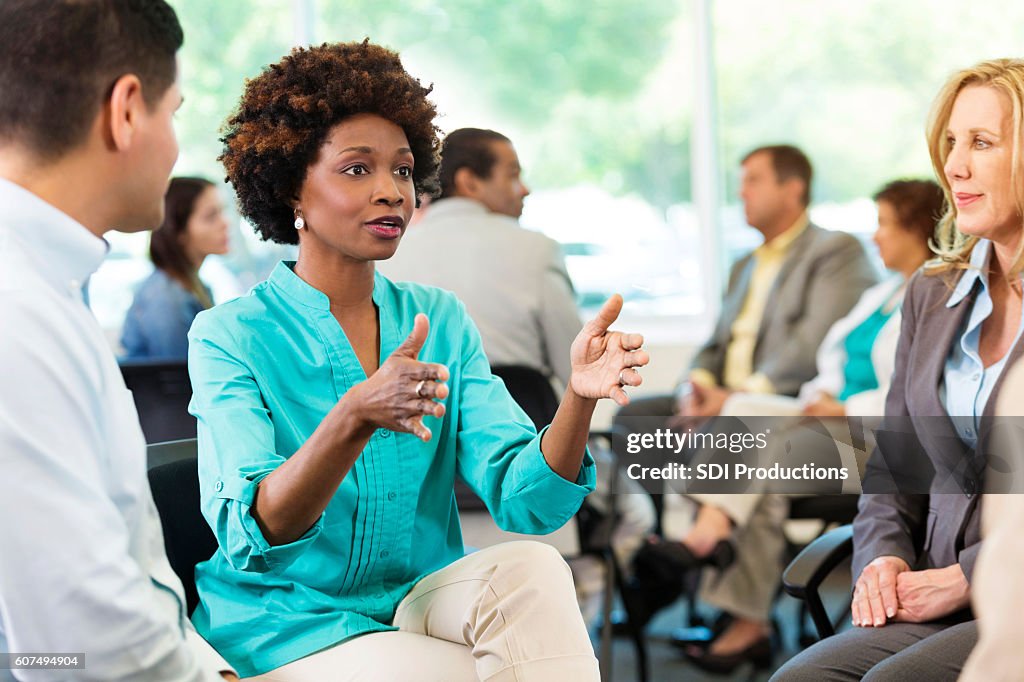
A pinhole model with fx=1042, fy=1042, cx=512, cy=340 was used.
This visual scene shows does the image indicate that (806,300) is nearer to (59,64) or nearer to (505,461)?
(505,461)

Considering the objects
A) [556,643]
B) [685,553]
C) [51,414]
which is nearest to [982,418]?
[556,643]

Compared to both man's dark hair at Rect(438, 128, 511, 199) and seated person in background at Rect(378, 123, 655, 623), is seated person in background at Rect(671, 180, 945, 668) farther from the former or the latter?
man's dark hair at Rect(438, 128, 511, 199)

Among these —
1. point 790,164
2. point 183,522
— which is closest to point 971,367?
point 183,522

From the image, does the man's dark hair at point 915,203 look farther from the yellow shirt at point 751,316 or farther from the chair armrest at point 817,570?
the chair armrest at point 817,570

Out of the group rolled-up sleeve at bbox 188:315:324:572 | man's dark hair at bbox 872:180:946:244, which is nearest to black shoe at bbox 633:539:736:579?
man's dark hair at bbox 872:180:946:244

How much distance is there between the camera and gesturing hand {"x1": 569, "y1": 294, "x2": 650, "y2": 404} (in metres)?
1.28

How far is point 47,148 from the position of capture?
0.99 m

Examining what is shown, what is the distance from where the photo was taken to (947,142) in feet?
5.66

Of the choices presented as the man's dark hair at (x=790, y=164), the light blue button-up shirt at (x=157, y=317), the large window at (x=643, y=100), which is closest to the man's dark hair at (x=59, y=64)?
the light blue button-up shirt at (x=157, y=317)

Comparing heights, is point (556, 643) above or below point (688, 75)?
below

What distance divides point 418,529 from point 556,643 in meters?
0.27

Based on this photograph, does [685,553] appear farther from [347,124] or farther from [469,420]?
[347,124]

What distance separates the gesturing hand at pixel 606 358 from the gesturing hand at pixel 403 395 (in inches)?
10.2

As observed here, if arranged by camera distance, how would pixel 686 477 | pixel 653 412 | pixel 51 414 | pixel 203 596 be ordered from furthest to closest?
pixel 653 412 < pixel 686 477 < pixel 203 596 < pixel 51 414
